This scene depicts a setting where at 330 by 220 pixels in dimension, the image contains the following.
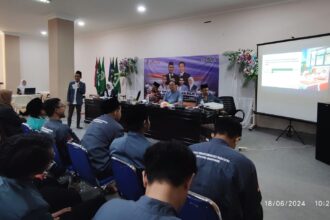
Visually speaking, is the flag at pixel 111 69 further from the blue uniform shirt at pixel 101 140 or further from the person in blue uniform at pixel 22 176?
the person in blue uniform at pixel 22 176

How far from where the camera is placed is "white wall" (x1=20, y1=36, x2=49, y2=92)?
1149cm

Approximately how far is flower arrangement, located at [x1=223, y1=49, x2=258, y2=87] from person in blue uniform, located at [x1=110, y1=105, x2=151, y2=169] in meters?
4.94

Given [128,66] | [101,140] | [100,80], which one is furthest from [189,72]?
[101,140]

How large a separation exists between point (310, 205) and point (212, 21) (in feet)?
19.2

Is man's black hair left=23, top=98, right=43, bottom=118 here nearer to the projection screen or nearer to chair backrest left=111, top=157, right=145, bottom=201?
chair backrest left=111, top=157, right=145, bottom=201

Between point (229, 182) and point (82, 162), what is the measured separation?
4.72 ft

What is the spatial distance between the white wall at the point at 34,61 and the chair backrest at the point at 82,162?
1065 cm

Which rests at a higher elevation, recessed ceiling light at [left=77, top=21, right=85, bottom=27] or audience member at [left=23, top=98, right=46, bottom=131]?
recessed ceiling light at [left=77, top=21, right=85, bottom=27]

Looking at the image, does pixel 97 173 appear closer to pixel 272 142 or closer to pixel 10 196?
pixel 10 196

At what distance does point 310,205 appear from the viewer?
2.81 m

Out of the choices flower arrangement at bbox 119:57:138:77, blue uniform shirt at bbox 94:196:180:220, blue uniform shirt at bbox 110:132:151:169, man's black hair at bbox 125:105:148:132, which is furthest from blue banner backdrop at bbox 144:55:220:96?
blue uniform shirt at bbox 94:196:180:220

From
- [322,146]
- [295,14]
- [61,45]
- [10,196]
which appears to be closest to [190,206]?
[10,196]

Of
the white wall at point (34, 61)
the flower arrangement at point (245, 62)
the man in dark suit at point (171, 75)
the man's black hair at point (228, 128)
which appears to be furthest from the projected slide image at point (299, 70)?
the white wall at point (34, 61)
